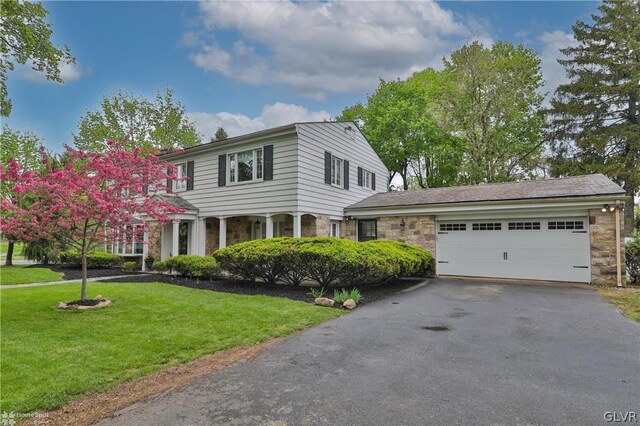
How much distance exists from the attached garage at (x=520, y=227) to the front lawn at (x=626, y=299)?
0.84 meters

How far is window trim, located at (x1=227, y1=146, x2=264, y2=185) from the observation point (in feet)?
43.3

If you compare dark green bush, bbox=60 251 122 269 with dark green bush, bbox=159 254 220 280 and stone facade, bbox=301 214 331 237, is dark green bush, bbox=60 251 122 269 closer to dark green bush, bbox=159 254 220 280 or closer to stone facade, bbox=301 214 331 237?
dark green bush, bbox=159 254 220 280

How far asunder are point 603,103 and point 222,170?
22.1 metres

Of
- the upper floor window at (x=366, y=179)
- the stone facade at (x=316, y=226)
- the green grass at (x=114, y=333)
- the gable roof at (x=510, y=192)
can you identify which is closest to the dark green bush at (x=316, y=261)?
the green grass at (x=114, y=333)

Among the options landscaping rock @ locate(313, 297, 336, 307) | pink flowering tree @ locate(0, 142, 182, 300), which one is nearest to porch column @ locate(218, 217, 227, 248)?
pink flowering tree @ locate(0, 142, 182, 300)

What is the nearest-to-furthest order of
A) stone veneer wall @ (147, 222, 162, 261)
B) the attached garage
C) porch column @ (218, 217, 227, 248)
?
the attached garage, porch column @ (218, 217, 227, 248), stone veneer wall @ (147, 222, 162, 261)

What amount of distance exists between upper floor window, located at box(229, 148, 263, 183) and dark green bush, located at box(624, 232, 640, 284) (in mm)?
12372

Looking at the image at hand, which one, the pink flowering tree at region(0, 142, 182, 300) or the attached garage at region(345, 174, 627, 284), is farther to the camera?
the attached garage at region(345, 174, 627, 284)

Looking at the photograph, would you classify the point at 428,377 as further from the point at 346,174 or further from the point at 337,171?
the point at 346,174

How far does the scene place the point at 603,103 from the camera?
790 inches

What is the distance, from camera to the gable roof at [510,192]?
1077cm

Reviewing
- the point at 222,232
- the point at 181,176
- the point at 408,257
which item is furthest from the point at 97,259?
the point at 408,257

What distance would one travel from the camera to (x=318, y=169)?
13.3 m

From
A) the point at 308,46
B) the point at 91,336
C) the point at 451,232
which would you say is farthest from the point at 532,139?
the point at 91,336
